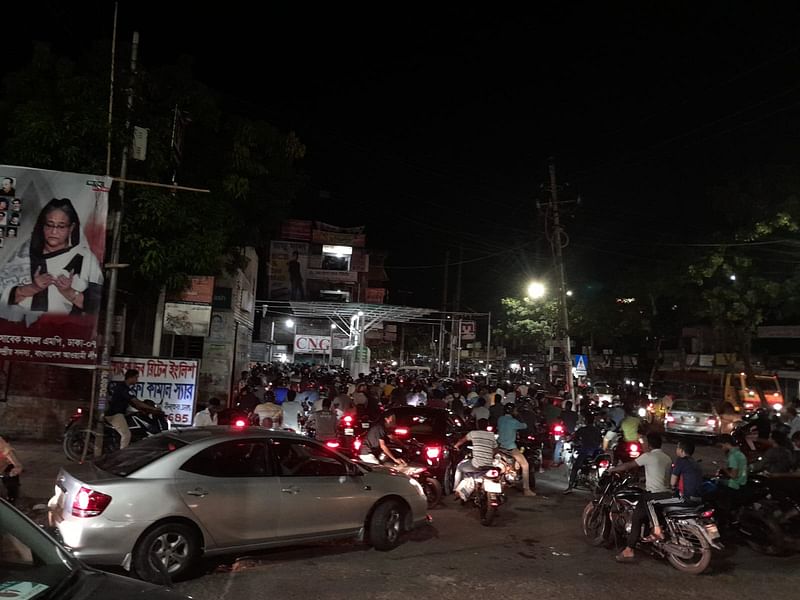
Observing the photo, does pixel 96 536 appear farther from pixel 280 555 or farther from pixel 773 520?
pixel 773 520

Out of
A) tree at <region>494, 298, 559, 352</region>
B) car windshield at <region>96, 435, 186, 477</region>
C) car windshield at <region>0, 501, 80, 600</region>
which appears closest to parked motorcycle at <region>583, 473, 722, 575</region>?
car windshield at <region>96, 435, 186, 477</region>

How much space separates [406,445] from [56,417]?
26.9 feet

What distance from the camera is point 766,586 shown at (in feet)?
21.6

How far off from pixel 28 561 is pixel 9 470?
564 centimetres

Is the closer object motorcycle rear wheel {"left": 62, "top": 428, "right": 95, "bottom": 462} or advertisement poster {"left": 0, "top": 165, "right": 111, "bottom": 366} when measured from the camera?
advertisement poster {"left": 0, "top": 165, "right": 111, "bottom": 366}

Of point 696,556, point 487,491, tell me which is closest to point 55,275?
point 487,491

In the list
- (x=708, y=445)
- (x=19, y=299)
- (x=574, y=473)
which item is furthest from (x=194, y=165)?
(x=708, y=445)

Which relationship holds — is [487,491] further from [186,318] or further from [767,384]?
[767,384]

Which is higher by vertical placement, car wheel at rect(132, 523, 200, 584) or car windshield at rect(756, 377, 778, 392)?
car windshield at rect(756, 377, 778, 392)

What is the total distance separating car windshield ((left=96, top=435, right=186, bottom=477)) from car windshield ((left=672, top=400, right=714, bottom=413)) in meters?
18.6

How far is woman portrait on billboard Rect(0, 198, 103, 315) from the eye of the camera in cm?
940

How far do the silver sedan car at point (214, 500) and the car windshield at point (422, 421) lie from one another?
4.17 m

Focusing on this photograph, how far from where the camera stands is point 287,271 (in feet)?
164

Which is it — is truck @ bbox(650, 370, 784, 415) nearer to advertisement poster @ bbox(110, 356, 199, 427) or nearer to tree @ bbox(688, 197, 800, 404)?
tree @ bbox(688, 197, 800, 404)
